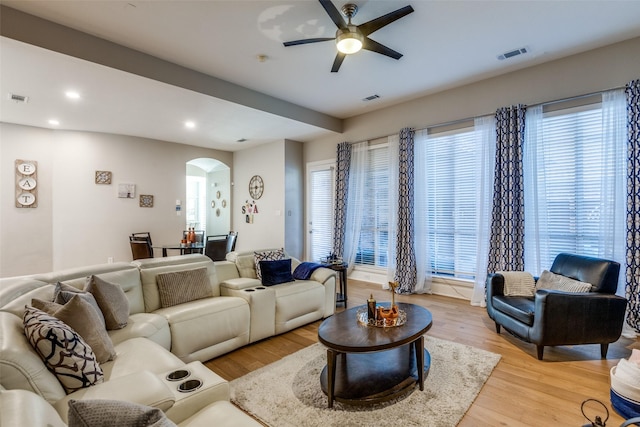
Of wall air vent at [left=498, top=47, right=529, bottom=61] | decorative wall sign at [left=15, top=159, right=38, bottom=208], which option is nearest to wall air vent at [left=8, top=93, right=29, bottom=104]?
decorative wall sign at [left=15, top=159, right=38, bottom=208]

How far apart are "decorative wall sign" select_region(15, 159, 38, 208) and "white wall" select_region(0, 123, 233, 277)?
0.22 ft

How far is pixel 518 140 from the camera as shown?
13.3 ft

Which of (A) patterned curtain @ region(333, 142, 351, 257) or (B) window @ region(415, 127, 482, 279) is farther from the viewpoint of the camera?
(A) patterned curtain @ region(333, 142, 351, 257)

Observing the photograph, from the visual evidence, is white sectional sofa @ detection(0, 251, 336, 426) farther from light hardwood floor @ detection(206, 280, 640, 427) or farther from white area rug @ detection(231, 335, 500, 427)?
white area rug @ detection(231, 335, 500, 427)

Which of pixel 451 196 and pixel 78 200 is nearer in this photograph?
pixel 451 196

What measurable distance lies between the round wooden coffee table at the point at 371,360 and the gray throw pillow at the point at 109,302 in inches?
58.9

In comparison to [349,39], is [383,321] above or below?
below

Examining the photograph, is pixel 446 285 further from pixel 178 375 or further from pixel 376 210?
pixel 178 375

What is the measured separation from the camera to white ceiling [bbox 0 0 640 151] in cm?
287

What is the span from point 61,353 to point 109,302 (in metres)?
0.86

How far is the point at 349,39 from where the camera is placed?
2.80 metres

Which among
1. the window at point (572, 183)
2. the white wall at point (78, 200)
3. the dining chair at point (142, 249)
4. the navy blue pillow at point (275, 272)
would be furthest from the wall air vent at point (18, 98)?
the window at point (572, 183)

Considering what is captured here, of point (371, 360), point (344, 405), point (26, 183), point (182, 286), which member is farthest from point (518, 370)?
point (26, 183)

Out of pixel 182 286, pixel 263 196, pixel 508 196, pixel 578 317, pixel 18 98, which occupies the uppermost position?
pixel 18 98
